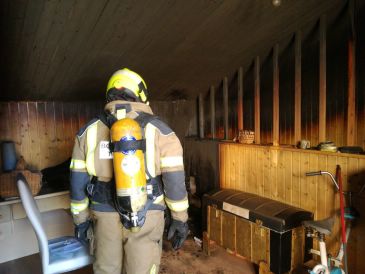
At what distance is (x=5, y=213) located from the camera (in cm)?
289

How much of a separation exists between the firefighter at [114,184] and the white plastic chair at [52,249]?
7.1 inches

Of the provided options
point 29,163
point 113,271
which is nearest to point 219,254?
point 113,271

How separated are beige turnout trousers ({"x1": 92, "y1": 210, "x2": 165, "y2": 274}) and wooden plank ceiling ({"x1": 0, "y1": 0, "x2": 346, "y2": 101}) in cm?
141

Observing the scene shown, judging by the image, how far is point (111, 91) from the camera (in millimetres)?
1665

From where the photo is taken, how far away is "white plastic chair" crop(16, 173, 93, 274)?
1.61m

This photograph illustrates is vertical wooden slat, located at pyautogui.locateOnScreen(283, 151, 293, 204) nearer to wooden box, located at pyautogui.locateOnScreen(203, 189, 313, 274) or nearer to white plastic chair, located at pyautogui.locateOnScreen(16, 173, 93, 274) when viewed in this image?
wooden box, located at pyautogui.locateOnScreen(203, 189, 313, 274)

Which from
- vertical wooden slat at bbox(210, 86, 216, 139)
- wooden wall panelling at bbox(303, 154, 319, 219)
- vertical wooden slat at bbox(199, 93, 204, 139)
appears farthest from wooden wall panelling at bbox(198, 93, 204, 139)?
wooden wall panelling at bbox(303, 154, 319, 219)

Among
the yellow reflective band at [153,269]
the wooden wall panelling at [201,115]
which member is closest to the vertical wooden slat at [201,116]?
the wooden wall panelling at [201,115]

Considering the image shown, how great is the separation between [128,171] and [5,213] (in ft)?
7.47

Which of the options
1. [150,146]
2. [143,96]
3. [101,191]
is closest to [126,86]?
[143,96]

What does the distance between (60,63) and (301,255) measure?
285 cm

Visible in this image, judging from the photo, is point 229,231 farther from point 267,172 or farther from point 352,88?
point 352,88

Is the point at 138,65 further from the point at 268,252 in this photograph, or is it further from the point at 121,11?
the point at 268,252

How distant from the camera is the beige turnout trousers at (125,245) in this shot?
1.53m
